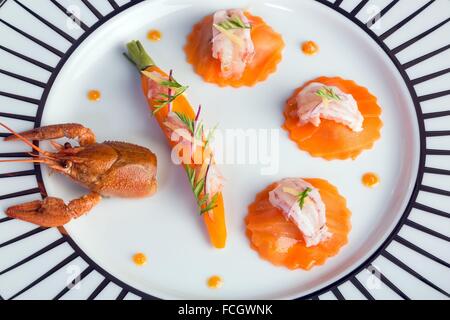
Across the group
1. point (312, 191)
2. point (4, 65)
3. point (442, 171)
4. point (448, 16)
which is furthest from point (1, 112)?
point (448, 16)

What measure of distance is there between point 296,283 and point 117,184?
3.27ft

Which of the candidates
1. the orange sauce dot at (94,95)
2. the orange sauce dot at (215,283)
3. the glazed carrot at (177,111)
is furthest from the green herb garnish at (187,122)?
the orange sauce dot at (215,283)

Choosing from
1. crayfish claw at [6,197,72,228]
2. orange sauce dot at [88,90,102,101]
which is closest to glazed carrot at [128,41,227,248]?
orange sauce dot at [88,90,102,101]

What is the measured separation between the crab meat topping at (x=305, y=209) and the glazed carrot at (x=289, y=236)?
5cm

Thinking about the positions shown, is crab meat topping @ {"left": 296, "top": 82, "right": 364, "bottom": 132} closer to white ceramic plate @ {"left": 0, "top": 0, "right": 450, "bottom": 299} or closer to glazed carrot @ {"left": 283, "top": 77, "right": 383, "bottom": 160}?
glazed carrot @ {"left": 283, "top": 77, "right": 383, "bottom": 160}

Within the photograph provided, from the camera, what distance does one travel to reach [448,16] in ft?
10.1

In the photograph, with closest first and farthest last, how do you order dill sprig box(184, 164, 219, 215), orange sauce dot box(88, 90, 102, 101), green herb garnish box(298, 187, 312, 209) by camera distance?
green herb garnish box(298, 187, 312, 209) < dill sprig box(184, 164, 219, 215) < orange sauce dot box(88, 90, 102, 101)

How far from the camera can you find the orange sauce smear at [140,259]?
2.66 metres

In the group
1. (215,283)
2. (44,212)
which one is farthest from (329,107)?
(44,212)

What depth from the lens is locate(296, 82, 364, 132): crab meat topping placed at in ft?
8.95

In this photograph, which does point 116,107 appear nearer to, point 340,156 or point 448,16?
point 340,156

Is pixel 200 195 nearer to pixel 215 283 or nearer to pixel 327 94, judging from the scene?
pixel 215 283

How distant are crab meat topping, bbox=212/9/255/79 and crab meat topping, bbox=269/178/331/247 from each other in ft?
2.33

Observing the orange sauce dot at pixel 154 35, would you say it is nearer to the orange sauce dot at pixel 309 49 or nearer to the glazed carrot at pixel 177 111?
the glazed carrot at pixel 177 111
